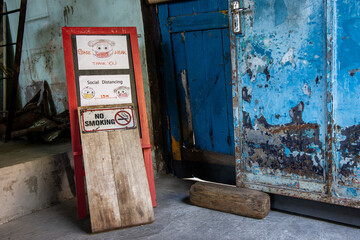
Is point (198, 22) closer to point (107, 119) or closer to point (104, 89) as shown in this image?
point (104, 89)

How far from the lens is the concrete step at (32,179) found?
270 centimetres

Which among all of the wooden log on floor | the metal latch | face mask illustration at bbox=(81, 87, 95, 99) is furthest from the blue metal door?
face mask illustration at bbox=(81, 87, 95, 99)

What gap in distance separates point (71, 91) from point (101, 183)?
730 millimetres

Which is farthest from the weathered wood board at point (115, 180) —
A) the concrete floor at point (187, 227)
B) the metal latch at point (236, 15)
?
the metal latch at point (236, 15)

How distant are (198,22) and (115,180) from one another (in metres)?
1.54

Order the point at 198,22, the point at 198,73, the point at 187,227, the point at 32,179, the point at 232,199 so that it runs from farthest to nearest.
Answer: the point at 198,73, the point at 198,22, the point at 32,179, the point at 232,199, the point at 187,227

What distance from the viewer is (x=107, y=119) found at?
2.56 m

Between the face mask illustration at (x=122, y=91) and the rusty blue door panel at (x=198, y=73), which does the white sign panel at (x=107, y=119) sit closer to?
the face mask illustration at (x=122, y=91)

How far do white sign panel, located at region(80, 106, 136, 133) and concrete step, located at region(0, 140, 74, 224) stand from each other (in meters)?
0.72

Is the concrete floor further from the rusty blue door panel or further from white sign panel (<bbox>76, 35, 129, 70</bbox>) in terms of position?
white sign panel (<bbox>76, 35, 129, 70</bbox>)

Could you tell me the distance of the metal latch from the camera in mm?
2424

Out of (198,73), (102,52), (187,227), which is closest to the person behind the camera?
(187,227)

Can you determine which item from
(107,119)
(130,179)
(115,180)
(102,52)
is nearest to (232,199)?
(130,179)

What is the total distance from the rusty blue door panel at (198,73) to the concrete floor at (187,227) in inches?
28.6
